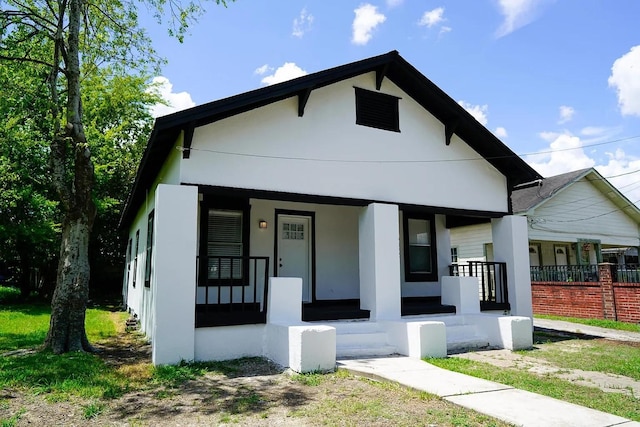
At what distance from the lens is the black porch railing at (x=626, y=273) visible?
41.0 feet

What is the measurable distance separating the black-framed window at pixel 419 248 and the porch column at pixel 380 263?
292cm

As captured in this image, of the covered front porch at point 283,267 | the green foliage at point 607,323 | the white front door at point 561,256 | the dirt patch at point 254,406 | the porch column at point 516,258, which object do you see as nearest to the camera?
the dirt patch at point 254,406

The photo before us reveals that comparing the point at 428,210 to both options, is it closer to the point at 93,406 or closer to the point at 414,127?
the point at 414,127

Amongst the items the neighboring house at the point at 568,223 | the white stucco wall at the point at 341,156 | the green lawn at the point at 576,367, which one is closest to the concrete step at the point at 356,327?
the green lawn at the point at 576,367

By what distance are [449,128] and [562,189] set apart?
9793 millimetres

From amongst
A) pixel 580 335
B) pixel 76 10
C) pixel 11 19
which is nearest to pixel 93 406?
pixel 76 10

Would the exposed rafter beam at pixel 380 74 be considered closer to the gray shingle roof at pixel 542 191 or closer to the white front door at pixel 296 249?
the white front door at pixel 296 249

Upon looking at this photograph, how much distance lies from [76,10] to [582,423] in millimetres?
9613

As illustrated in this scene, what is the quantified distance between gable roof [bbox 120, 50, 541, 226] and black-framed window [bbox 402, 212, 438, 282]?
233cm

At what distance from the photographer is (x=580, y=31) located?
9.81m

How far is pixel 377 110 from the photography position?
9.43m

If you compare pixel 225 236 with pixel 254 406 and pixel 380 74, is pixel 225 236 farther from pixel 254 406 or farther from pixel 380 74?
pixel 254 406

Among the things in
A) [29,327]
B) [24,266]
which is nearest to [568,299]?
[29,327]

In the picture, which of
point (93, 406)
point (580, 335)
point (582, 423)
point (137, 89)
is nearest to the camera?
point (582, 423)
